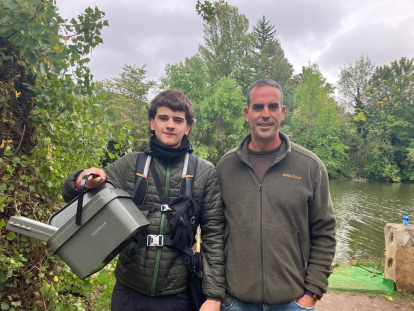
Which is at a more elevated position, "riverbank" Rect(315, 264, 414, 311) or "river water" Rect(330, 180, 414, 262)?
"riverbank" Rect(315, 264, 414, 311)

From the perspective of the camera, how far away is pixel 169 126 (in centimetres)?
196

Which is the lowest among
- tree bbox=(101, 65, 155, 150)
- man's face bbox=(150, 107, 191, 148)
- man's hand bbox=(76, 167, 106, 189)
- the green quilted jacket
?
the green quilted jacket

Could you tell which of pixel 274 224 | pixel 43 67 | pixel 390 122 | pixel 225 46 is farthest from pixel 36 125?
pixel 390 122

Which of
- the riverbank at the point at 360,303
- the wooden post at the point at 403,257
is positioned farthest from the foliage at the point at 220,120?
the riverbank at the point at 360,303

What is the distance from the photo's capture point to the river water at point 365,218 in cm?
1150

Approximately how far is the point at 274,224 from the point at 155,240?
29.6 inches

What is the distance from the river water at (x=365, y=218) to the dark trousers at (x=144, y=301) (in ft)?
31.6

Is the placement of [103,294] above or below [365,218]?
above

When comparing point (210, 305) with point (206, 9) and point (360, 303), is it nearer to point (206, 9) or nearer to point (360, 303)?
point (206, 9)

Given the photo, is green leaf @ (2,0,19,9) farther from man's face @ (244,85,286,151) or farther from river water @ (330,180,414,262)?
river water @ (330,180,414,262)

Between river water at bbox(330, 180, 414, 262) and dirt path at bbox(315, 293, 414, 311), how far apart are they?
527cm

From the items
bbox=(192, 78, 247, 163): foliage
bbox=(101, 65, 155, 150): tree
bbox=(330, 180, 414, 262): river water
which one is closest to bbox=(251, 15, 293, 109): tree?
bbox=(192, 78, 247, 163): foliage

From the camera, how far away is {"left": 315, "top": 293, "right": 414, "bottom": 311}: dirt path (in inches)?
189

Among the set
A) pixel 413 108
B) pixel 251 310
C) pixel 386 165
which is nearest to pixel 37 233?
pixel 251 310
